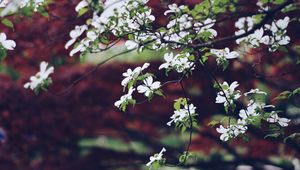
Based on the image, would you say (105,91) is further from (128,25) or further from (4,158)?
(128,25)

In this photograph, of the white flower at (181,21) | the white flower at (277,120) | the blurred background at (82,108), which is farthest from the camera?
the blurred background at (82,108)

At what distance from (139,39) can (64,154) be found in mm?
3901

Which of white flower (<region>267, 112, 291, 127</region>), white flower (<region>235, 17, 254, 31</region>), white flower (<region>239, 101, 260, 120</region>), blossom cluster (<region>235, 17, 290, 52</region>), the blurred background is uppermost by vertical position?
the blurred background

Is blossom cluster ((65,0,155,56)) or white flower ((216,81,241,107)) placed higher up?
blossom cluster ((65,0,155,56))

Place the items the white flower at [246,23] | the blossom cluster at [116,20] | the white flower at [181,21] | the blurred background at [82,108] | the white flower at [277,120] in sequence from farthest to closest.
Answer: the blurred background at [82,108], the white flower at [246,23], the white flower at [277,120], the white flower at [181,21], the blossom cluster at [116,20]

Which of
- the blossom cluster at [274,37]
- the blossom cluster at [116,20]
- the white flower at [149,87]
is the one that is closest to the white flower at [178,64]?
the white flower at [149,87]

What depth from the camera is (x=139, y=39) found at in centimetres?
267

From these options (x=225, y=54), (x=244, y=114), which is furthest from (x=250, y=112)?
(x=225, y=54)

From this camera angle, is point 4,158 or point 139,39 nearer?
point 139,39

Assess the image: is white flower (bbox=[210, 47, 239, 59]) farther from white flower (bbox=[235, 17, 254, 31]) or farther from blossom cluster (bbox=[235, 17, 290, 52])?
white flower (bbox=[235, 17, 254, 31])

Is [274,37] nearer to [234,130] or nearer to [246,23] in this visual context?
[246,23]

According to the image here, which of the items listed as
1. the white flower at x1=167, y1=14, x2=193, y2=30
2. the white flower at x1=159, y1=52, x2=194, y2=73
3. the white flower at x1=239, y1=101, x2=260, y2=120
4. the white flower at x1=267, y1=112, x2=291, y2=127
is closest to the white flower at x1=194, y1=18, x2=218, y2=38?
the white flower at x1=167, y1=14, x2=193, y2=30

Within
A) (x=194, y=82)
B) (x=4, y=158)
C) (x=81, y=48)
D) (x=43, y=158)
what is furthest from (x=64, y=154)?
(x=81, y=48)

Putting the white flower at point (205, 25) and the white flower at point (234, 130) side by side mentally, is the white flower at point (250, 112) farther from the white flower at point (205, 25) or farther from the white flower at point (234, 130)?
the white flower at point (205, 25)
